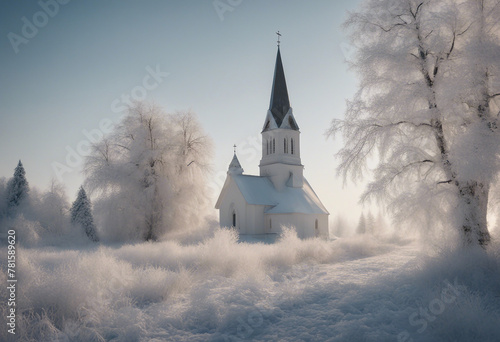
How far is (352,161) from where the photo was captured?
1128cm

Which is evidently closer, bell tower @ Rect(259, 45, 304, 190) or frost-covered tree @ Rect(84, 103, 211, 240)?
frost-covered tree @ Rect(84, 103, 211, 240)

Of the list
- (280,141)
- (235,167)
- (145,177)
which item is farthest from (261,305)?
(280,141)

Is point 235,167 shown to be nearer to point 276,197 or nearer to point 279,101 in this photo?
point 276,197

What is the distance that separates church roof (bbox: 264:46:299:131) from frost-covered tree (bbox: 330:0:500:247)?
23.3 m

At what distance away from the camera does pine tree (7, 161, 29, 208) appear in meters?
28.5

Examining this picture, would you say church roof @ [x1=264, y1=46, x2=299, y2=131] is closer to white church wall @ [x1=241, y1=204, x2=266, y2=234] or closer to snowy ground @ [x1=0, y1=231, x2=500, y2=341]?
white church wall @ [x1=241, y1=204, x2=266, y2=234]

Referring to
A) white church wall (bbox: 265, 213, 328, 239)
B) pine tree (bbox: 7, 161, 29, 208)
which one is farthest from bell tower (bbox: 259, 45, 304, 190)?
pine tree (bbox: 7, 161, 29, 208)

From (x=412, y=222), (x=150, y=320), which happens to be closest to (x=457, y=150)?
(x=412, y=222)

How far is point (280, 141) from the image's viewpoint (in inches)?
1361

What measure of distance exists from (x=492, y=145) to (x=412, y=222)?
3253 mm

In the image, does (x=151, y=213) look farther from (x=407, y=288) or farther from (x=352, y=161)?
(x=407, y=288)

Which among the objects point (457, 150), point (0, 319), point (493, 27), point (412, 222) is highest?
point (493, 27)

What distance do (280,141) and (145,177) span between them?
50.9 feet

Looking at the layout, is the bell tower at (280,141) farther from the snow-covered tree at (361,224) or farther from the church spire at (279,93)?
the snow-covered tree at (361,224)
